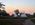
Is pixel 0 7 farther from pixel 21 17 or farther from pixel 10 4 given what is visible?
pixel 21 17

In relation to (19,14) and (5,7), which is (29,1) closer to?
(19,14)

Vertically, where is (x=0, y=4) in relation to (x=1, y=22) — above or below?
above

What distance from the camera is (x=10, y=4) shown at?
1.30 metres

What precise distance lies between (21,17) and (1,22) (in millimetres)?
310

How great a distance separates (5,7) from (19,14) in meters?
0.24

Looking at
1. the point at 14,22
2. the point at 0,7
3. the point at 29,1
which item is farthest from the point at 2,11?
the point at 29,1

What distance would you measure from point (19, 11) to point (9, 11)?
6.1 inches

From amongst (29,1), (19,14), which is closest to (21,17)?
(19,14)

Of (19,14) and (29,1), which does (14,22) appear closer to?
(19,14)

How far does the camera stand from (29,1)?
1.33 meters

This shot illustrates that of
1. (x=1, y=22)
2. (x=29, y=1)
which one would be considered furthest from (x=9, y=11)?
(x=29, y=1)

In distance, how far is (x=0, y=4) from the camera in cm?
130

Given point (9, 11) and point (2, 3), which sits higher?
point (2, 3)

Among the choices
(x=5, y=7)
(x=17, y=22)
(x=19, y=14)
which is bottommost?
(x=17, y=22)
